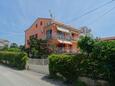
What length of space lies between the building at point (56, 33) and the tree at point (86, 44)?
20.6m

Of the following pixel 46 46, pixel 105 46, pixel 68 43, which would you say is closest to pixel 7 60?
pixel 46 46

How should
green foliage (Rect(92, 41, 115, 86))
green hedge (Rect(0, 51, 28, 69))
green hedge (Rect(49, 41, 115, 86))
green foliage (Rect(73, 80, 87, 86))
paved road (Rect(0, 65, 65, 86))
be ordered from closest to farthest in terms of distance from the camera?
green foliage (Rect(92, 41, 115, 86)), green hedge (Rect(49, 41, 115, 86)), green foliage (Rect(73, 80, 87, 86)), paved road (Rect(0, 65, 65, 86)), green hedge (Rect(0, 51, 28, 69))

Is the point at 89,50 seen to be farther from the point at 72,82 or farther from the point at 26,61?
the point at 26,61

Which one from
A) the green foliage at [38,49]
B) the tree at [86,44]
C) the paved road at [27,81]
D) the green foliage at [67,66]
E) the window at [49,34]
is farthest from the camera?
the window at [49,34]

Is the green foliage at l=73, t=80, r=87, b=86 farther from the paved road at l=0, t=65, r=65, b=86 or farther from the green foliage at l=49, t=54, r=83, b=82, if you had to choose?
the paved road at l=0, t=65, r=65, b=86

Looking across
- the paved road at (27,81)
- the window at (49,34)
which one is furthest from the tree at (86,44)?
the window at (49,34)

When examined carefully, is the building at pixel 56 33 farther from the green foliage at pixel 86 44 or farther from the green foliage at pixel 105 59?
the green foliage at pixel 105 59

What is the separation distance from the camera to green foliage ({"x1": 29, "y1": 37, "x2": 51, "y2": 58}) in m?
30.6

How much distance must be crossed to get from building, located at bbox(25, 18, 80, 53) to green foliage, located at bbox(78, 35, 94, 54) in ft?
67.6

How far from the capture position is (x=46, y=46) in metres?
32.8

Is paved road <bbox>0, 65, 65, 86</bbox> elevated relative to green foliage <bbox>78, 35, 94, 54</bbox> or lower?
lower

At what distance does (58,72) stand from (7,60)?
14654mm

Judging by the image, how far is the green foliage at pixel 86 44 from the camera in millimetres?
12156

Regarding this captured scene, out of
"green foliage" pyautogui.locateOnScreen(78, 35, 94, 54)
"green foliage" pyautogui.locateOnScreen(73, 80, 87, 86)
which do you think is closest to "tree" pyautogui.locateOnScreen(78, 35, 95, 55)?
"green foliage" pyautogui.locateOnScreen(78, 35, 94, 54)
